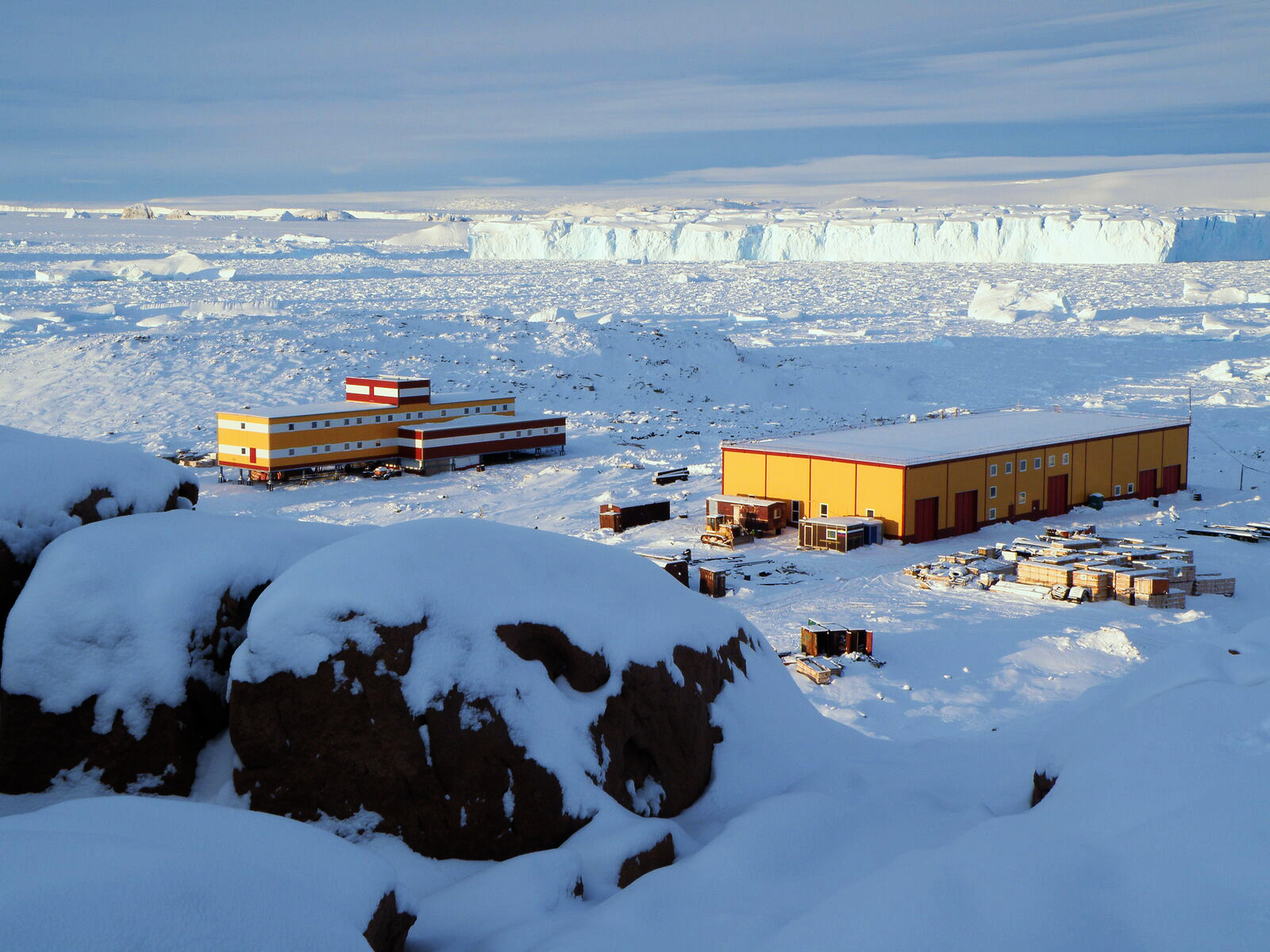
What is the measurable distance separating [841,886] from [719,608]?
4358mm

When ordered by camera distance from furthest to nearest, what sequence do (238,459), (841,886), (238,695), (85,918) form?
(238,459) < (238,695) < (841,886) < (85,918)

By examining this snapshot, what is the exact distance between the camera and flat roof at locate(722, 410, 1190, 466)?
32.5 metres

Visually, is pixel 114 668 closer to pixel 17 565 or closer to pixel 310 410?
pixel 17 565

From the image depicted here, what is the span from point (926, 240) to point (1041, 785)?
155 m

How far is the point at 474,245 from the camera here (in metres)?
178

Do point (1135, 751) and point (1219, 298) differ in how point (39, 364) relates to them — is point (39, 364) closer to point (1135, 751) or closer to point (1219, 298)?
point (1135, 751)

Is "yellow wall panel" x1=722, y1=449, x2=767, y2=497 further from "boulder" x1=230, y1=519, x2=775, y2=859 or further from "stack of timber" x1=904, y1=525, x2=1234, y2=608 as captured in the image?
"boulder" x1=230, y1=519, x2=775, y2=859

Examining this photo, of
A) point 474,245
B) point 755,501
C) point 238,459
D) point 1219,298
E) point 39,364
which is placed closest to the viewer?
point 755,501

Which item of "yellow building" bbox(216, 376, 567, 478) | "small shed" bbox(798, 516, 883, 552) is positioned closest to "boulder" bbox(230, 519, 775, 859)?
"small shed" bbox(798, 516, 883, 552)

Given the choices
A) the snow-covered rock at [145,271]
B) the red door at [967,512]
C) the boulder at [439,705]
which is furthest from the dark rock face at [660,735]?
the snow-covered rock at [145,271]

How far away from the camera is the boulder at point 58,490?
408 inches

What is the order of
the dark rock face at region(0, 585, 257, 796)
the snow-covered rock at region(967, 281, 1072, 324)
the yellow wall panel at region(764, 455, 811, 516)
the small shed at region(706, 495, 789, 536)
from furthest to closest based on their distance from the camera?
the snow-covered rock at region(967, 281, 1072, 324), the yellow wall panel at region(764, 455, 811, 516), the small shed at region(706, 495, 789, 536), the dark rock face at region(0, 585, 257, 796)

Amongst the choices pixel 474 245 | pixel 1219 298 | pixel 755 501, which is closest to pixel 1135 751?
pixel 755 501

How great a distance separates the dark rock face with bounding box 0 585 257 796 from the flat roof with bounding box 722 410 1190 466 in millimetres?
23582
